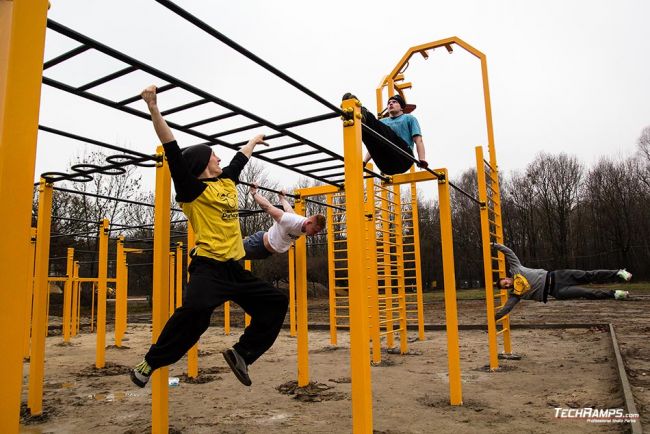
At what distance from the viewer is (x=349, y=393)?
516 centimetres

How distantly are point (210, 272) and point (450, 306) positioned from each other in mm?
2660

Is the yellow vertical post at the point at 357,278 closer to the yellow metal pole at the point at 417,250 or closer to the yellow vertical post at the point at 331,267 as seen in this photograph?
the yellow vertical post at the point at 331,267

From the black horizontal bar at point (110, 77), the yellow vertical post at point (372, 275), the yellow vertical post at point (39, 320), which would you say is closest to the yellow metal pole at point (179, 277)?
the yellow vertical post at point (372, 275)

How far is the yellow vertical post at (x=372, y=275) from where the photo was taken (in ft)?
22.2

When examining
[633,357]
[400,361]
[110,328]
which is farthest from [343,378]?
[110,328]

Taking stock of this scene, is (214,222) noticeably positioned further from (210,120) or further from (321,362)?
(321,362)

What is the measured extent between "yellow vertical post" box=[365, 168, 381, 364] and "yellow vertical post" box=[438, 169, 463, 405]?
2065 mm

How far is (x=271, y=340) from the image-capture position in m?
3.42

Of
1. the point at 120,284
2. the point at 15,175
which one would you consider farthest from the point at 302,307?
the point at 120,284

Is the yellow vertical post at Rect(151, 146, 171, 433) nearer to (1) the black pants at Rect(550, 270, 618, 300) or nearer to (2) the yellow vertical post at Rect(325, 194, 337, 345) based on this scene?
(2) the yellow vertical post at Rect(325, 194, 337, 345)

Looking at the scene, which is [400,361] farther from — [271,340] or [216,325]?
[216,325]

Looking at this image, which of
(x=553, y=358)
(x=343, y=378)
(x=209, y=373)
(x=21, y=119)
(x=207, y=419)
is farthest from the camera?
(x=553, y=358)

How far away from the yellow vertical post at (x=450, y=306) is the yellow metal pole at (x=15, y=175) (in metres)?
3.88

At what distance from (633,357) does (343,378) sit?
4285 mm
